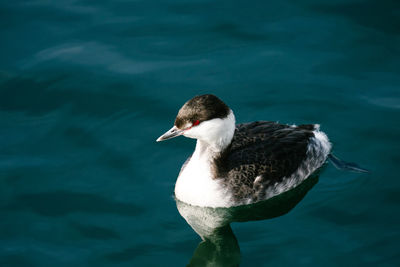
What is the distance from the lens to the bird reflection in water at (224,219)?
966 cm

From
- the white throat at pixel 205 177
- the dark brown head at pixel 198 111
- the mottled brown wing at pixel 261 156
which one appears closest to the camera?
the dark brown head at pixel 198 111

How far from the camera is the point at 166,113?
12086 mm

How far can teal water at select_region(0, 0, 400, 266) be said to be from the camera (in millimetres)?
9805

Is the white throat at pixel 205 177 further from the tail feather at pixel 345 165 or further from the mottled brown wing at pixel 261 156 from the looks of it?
the tail feather at pixel 345 165

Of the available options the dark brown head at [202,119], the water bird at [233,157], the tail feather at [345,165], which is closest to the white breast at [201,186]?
the water bird at [233,157]

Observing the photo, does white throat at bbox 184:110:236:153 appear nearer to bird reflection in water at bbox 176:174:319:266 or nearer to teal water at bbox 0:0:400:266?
bird reflection in water at bbox 176:174:319:266

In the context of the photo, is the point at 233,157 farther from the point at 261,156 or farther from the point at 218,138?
the point at 218,138

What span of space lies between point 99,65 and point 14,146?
8.45ft

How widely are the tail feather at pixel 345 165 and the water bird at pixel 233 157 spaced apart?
6cm

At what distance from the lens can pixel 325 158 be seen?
37.3ft

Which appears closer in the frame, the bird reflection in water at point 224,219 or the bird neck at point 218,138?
the bird reflection in water at point 224,219

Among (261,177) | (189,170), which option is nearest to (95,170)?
(189,170)

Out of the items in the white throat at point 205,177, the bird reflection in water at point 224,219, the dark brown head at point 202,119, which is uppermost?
the dark brown head at point 202,119

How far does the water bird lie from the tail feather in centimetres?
6
